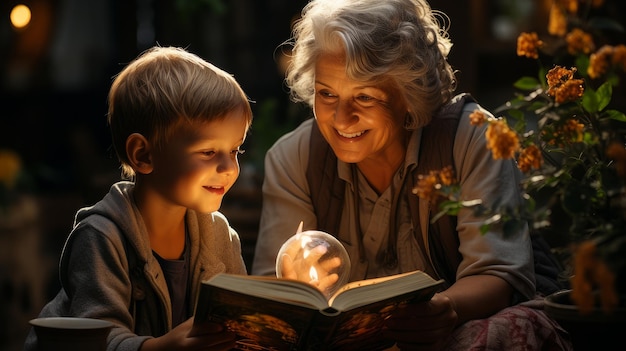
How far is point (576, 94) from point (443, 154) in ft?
2.98

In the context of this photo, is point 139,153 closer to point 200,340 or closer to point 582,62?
point 200,340

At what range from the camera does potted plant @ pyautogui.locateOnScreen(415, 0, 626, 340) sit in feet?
6.57

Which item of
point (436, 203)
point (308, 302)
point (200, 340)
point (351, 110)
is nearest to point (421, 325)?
point (308, 302)

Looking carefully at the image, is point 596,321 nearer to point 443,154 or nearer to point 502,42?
point 443,154

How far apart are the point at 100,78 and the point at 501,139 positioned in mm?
9358

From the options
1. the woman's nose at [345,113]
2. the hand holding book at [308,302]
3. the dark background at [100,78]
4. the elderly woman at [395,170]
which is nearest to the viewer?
the hand holding book at [308,302]

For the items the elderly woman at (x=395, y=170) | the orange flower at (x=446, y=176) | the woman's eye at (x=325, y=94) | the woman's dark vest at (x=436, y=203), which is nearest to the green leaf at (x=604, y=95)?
the orange flower at (x=446, y=176)

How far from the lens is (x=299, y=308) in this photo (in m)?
2.27

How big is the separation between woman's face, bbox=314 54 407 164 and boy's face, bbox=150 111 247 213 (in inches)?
14.6

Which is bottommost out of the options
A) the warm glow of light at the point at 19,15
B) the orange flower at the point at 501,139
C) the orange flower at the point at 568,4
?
the orange flower at the point at 501,139

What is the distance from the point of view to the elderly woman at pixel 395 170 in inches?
117

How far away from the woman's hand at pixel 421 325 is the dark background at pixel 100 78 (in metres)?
1.69

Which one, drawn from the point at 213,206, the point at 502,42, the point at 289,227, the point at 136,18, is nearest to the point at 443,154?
the point at 289,227

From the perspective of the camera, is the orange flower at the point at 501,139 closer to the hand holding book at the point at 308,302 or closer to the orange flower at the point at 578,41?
the orange flower at the point at 578,41
